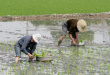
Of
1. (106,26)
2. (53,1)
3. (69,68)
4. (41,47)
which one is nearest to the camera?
(69,68)

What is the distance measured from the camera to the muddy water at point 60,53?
905 cm

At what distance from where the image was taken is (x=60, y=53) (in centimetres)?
1165

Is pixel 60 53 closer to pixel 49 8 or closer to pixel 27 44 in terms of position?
pixel 27 44

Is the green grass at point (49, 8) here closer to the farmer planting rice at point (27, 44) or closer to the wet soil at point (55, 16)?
A: the wet soil at point (55, 16)

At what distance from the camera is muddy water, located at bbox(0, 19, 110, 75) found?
29.7 ft

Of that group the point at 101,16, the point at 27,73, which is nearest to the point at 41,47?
the point at 27,73

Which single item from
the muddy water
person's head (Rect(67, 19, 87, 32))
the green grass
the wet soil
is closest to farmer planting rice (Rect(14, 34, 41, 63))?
the muddy water

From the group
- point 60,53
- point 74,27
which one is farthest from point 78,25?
point 60,53

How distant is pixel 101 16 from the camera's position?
24219 millimetres

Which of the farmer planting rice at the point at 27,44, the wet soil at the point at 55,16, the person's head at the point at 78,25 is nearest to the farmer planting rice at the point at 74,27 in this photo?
the person's head at the point at 78,25

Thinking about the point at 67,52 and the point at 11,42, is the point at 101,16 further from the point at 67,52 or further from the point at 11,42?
the point at 67,52

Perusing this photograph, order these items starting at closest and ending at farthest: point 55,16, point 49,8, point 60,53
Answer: point 60,53, point 55,16, point 49,8

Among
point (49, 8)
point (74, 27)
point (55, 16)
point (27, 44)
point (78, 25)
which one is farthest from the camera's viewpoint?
point (49, 8)

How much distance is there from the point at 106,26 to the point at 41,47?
23.0 feet
